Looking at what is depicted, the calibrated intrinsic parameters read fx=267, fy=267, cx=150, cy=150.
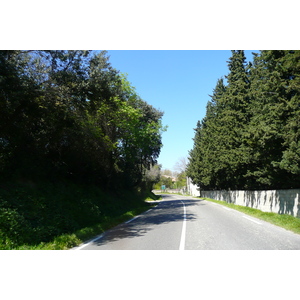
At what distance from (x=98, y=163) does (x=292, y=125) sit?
44.3ft

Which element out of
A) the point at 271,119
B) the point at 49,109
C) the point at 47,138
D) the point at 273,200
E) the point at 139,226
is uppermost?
the point at 271,119

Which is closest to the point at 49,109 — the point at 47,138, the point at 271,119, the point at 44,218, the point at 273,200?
the point at 47,138

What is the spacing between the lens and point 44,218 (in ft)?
32.1

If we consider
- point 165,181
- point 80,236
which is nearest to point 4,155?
point 80,236

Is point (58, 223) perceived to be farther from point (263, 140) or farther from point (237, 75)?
point (237, 75)

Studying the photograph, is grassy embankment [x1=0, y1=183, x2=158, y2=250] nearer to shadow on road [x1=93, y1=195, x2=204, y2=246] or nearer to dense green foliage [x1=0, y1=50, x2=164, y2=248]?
dense green foliage [x1=0, y1=50, x2=164, y2=248]

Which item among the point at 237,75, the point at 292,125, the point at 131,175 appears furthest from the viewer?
the point at 131,175

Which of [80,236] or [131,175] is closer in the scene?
[80,236]

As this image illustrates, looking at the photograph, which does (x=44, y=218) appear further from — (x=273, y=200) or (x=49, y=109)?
(x=273, y=200)

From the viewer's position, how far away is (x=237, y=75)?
26062 mm

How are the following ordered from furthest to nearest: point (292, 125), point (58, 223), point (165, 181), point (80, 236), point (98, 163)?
point (165, 181)
point (98, 163)
point (292, 125)
point (58, 223)
point (80, 236)

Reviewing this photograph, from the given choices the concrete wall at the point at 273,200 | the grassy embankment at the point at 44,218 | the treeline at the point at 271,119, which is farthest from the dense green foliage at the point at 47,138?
the concrete wall at the point at 273,200

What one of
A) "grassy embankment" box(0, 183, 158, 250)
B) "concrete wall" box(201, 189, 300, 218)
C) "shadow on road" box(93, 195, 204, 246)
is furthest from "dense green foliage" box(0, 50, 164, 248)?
"concrete wall" box(201, 189, 300, 218)

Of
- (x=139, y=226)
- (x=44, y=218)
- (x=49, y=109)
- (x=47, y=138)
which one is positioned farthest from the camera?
(x=47, y=138)
